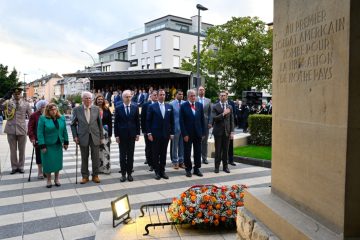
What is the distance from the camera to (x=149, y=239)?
14.0ft

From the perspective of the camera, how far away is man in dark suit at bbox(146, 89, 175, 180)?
8211mm

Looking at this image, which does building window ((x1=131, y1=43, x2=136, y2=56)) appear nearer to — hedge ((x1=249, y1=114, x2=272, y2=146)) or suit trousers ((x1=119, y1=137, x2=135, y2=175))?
hedge ((x1=249, y1=114, x2=272, y2=146))

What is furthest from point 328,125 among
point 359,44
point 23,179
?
point 23,179

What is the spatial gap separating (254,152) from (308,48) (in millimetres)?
8133

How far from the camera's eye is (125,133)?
313 inches

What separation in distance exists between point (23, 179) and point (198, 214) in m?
5.25

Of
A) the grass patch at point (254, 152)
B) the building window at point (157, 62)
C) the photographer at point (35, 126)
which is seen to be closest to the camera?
the photographer at point (35, 126)

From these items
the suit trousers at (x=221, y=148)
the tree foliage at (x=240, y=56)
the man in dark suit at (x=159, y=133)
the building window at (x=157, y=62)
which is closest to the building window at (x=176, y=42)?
the building window at (x=157, y=62)

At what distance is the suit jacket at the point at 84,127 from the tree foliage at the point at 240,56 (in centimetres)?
3028

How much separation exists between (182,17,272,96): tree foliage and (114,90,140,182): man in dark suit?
1175 inches

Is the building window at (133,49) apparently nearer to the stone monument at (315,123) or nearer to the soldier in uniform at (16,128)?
the soldier in uniform at (16,128)

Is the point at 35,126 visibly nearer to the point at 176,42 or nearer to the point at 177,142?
the point at 177,142

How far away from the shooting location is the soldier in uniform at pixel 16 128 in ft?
28.9

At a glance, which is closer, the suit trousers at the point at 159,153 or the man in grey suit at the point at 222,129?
the suit trousers at the point at 159,153
